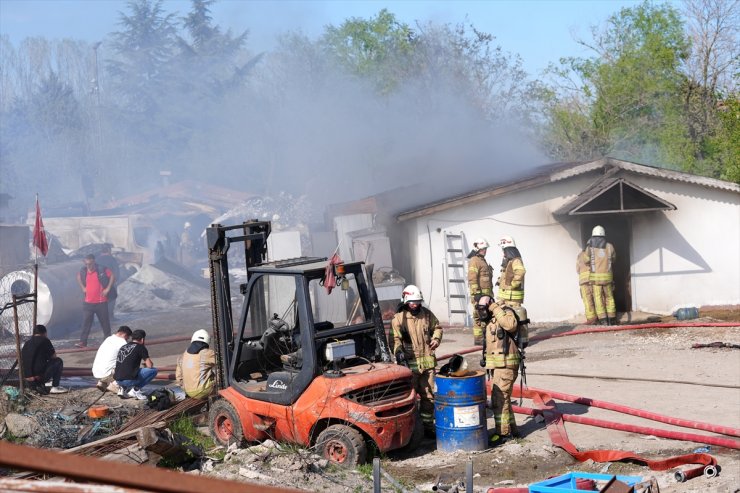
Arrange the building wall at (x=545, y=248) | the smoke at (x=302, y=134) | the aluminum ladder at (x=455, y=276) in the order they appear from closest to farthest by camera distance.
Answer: the building wall at (x=545, y=248), the aluminum ladder at (x=455, y=276), the smoke at (x=302, y=134)

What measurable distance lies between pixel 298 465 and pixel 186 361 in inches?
102

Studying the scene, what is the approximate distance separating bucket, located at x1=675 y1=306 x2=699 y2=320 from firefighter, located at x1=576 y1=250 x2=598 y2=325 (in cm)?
153

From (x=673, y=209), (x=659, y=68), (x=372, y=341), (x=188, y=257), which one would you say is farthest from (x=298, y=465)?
(x=659, y=68)

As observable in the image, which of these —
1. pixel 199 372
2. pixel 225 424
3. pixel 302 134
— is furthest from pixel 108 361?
pixel 302 134

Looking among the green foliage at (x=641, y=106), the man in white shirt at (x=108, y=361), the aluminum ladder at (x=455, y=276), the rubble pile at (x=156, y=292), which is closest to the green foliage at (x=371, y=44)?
the green foliage at (x=641, y=106)

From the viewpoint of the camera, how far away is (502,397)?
8703mm

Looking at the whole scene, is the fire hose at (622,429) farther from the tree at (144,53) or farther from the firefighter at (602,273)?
the tree at (144,53)

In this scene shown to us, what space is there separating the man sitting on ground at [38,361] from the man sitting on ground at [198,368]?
273cm

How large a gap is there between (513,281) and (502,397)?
4.84 metres

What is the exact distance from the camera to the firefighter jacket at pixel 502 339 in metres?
8.63

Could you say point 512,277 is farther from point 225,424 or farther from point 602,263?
point 225,424

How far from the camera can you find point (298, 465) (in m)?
7.45

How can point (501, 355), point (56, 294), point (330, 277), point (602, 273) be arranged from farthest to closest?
point (56, 294) → point (602, 273) → point (501, 355) → point (330, 277)

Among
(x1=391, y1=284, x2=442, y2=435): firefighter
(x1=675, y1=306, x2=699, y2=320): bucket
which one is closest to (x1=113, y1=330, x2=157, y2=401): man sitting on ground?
(x1=391, y1=284, x2=442, y2=435): firefighter
